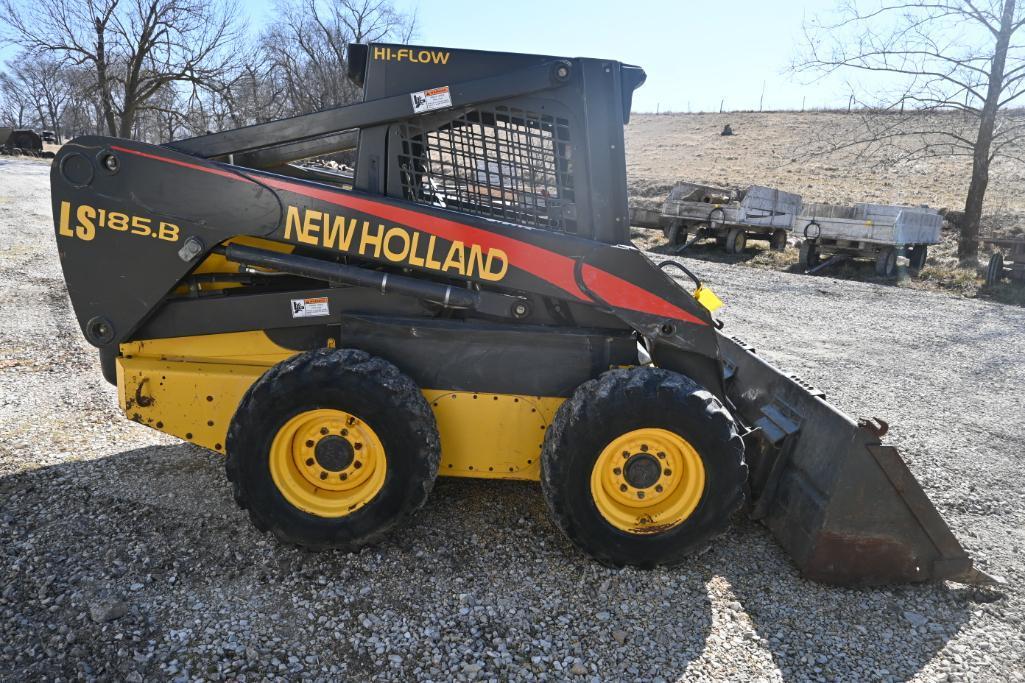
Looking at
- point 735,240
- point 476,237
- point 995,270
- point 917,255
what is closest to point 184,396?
point 476,237

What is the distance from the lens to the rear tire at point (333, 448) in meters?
3.24

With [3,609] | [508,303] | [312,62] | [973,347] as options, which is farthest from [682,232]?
[312,62]

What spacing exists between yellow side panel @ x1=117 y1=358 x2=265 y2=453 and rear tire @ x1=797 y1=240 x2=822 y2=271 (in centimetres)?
1480

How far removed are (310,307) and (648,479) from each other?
187 cm

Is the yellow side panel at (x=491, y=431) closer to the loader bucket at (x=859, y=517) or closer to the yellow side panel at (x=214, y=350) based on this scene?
the yellow side panel at (x=214, y=350)

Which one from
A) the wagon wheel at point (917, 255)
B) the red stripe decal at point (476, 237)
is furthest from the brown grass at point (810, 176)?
the red stripe decal at point (476, 237)

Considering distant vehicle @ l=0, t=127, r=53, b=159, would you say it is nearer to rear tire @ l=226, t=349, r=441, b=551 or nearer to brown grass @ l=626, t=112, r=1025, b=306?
brown grass @ l=626, t=112, r=1025, b=306

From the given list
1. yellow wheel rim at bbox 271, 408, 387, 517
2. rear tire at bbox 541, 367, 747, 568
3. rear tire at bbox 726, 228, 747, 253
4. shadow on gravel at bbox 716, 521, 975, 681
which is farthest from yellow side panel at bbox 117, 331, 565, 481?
rear tire at bbox 726, 228, 747, 253

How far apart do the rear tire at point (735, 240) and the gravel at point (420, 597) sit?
13.7 meters

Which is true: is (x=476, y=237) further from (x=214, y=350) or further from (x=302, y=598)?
(x=302, y=598)

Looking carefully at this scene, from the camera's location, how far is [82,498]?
3.66 m

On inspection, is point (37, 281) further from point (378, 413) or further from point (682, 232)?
point (682, 232)

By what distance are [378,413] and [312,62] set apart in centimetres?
3828

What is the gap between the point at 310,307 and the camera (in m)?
3.56
